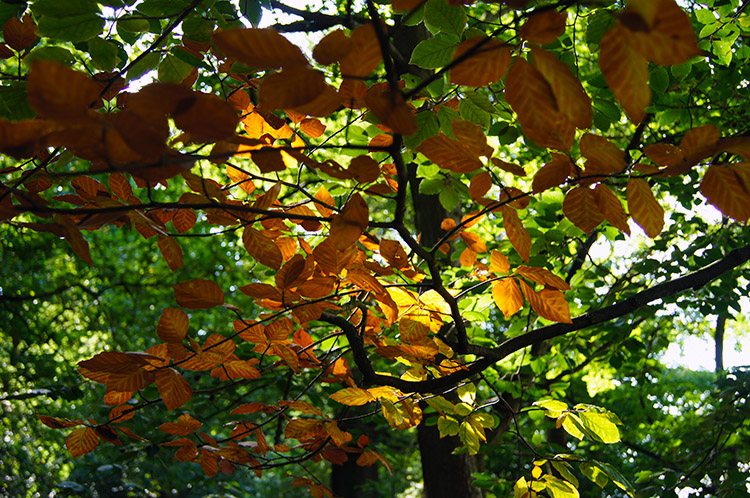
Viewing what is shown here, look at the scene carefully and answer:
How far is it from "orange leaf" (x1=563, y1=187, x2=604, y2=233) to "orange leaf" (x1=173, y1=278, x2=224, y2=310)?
77 centimetres

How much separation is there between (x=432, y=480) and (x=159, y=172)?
3464 millimetres

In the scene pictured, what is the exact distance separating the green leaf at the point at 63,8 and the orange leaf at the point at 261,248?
56 centimetres

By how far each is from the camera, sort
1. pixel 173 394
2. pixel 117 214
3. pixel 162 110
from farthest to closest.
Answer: pixel 173 394 → pixel 117 214 → pixel 162 110

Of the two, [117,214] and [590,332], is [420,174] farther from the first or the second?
[590,332]

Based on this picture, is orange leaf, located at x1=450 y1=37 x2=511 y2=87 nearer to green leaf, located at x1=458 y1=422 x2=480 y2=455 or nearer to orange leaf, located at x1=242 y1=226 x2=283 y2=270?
orange leaf, located at x1=242 y1=226 x2=283 y2=270

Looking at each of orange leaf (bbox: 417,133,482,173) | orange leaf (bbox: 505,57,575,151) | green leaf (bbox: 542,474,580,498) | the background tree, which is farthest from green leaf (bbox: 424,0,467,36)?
green leaf (bbox: 542,474,580,498)

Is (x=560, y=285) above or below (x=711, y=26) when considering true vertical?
below

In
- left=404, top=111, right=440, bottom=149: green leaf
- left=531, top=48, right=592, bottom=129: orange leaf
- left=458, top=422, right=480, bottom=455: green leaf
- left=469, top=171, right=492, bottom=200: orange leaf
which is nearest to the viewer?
left=531, top=48, right=592, bottom=129: orange leaf

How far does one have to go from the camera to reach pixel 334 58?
2.11ft

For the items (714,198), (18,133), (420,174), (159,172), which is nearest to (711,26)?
(420,174)

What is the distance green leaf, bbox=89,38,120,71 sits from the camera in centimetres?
120

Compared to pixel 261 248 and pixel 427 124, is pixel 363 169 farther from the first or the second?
pixel 261 248

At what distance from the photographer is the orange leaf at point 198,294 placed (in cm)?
112

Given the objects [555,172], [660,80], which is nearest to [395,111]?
[555,172]
